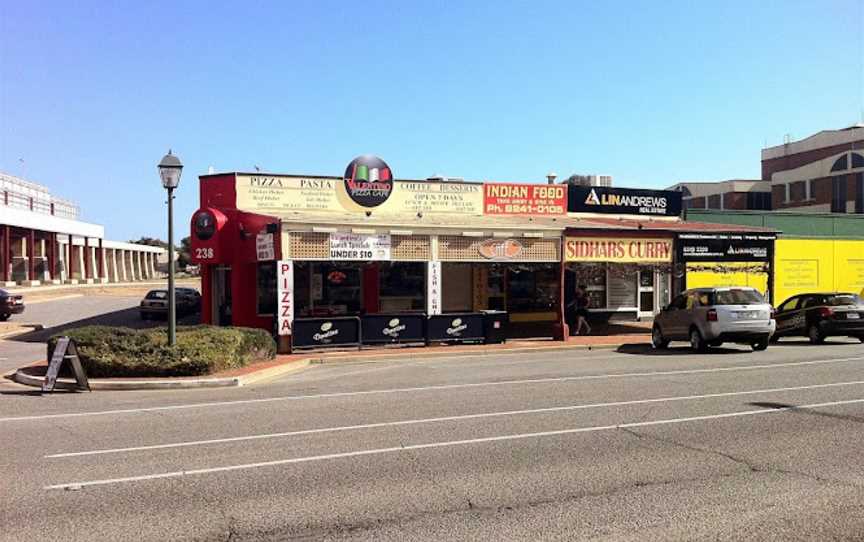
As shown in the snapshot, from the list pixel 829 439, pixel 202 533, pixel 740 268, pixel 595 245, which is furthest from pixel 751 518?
pixel 740 268

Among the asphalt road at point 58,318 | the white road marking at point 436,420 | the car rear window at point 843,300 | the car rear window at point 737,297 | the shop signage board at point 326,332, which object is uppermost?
the car rear window at point 737,297

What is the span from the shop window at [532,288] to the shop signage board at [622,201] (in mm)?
2671

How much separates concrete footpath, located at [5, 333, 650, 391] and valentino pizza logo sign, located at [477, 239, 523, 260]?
8.56ft

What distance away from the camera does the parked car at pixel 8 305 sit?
30.0 meters

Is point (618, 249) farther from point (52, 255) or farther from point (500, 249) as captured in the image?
point (52, 255)

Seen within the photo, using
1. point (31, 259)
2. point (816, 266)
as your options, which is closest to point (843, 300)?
point (816, 266)

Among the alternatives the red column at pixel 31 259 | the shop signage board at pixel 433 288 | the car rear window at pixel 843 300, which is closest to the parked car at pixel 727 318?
the car rear window at pixel 843 300

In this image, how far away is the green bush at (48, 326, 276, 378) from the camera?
1392cm

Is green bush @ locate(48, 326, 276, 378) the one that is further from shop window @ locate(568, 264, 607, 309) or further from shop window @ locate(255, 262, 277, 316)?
shop window @ locate(568, 264, 607, 309)

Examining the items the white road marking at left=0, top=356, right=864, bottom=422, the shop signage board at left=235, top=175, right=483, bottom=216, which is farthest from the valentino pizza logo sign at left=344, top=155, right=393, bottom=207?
the white road marking at left=0, top=356, right=864, bottom=422

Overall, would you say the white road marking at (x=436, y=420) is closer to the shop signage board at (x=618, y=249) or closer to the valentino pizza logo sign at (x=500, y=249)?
the shop signage board at (x=618, y=249)

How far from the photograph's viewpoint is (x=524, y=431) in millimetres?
8375

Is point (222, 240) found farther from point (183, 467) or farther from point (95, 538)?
point (95, 538)

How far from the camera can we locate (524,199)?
86.3 feet
